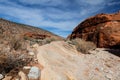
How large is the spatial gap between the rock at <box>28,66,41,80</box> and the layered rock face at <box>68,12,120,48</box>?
23.9 ft

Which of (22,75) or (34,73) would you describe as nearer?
(22,75)

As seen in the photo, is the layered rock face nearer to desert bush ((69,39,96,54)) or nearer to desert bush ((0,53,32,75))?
desert bush ((69,39,96,54))

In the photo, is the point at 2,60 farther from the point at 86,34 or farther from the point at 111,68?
the point at 86,34

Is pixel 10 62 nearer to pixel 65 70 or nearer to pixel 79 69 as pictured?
pixel 65 70

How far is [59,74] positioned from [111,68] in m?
2.87

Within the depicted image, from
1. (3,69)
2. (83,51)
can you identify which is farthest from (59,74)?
(83,51)

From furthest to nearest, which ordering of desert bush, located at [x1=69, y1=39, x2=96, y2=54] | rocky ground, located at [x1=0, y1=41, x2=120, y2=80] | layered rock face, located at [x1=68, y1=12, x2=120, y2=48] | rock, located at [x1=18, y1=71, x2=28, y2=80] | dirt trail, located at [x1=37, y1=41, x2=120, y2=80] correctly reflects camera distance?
layered rock face, located at [x1=68, y1=12, x2=120, y2=48] → desert bush, located at [x1=69, y1=39, x2=96, y2=54] → dirt trail, located at [x1=37, y1=41, x2=120, y2=80] → rocky ground, located at [x1=0, y1=41, x2=120, y2=80] → rock, located at [x1=18, y1=71, x2=28, y2=80]

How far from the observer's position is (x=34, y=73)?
4793mm

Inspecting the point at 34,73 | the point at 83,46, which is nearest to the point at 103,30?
the point at 83,46

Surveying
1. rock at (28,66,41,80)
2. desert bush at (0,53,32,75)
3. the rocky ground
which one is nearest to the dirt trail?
the rocky ground

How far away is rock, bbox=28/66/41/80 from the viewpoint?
15.3ft

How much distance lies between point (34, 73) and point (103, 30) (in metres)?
7.92

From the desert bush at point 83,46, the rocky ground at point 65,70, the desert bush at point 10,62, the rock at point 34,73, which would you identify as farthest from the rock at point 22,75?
the desert bush at point 83,46

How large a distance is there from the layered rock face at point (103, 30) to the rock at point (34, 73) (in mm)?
7288
